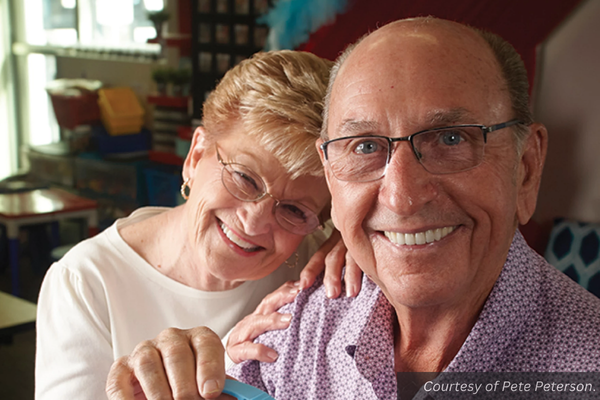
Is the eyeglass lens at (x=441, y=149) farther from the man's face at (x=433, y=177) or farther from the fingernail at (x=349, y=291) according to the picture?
the fingernail at (x=349, y=291)

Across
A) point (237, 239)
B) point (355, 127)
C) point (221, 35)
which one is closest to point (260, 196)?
point (237, 239)

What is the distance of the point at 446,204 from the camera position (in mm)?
1021

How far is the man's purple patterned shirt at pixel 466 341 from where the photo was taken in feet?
3.40

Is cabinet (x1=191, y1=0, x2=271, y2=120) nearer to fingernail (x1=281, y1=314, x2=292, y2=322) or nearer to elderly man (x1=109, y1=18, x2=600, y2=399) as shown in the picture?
fingernail (x1=281, y1=314, x2=292, y2=322)

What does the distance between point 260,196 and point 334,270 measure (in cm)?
28

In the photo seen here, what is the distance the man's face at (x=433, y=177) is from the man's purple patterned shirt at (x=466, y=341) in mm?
76

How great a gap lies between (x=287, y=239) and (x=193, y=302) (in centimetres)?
36

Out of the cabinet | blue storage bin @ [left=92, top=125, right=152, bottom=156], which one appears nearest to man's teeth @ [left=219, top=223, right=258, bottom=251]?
the cabinet

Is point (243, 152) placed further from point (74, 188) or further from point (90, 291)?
point (74, 188)

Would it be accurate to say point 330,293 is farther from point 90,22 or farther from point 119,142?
point 90,22

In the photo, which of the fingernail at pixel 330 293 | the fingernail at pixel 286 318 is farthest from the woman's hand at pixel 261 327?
the fingernail at pixel 330 293

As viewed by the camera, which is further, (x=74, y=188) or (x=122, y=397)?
(x=74, y=188)

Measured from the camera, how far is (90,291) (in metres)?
1.61

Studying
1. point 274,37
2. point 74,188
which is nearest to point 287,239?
point 274,37
